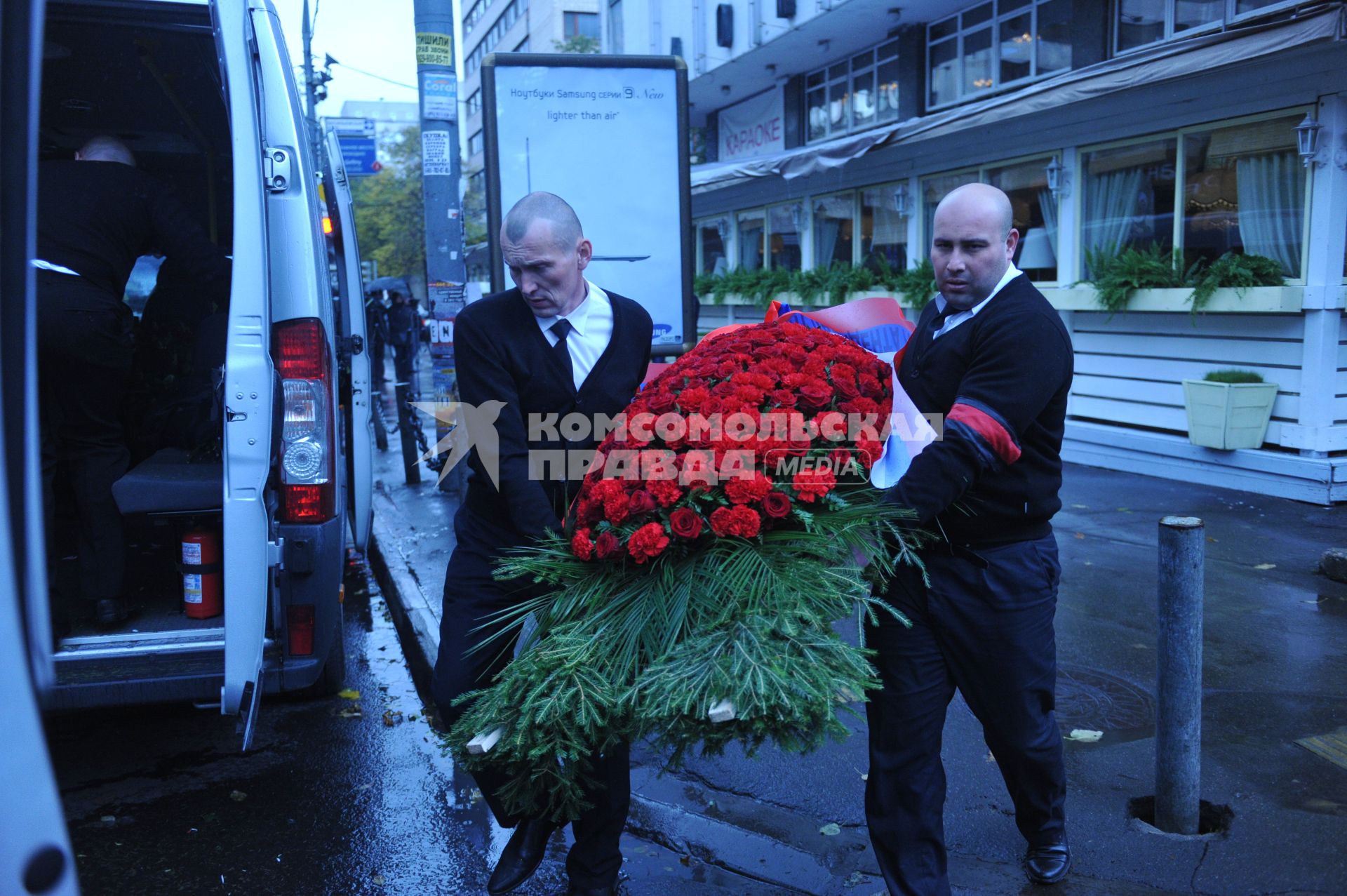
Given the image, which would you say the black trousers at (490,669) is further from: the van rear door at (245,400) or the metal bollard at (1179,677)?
the metal bollard at (1179,677)

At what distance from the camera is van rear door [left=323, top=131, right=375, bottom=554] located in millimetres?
6297

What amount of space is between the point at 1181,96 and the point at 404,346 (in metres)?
11.7

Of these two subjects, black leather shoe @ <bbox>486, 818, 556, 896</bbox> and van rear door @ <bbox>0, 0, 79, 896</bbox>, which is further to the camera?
black leather shoe @ <bbox>486, 818, 556, 896</bbox>

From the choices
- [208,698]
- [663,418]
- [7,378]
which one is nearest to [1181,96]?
[663,418]

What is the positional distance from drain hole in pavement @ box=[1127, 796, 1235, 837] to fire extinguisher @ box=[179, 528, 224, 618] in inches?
137

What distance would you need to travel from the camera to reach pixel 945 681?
302 centimetres

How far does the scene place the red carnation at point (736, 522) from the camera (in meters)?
2.55

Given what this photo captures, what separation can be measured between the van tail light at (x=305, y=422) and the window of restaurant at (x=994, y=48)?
10.6 metres

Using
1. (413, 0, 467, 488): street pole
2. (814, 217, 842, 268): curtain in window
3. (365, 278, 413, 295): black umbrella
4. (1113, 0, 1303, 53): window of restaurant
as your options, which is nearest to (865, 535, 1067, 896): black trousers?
(413, 0, 467, 488): street pole

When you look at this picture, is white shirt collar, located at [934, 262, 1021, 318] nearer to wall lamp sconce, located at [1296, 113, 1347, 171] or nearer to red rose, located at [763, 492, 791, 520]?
red rose, located at [763, 492, 791, 520]

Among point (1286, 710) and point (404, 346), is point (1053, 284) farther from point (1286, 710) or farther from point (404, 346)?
point (404, 346)

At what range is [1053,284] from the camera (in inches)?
440

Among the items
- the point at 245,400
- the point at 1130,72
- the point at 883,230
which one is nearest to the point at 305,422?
the point at 245,400

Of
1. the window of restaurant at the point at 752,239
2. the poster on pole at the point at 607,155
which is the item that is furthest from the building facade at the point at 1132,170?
the poster on pole at the point at 607,155
